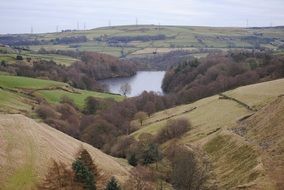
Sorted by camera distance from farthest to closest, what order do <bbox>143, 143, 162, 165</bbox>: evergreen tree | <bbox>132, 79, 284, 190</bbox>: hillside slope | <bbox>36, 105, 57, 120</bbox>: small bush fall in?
1. <bbox>36, 105, 57, 120</bbox>: small bush
2. <bbox>143, 143, 162, 165</bbox>: evergreen tree
3. <bbox>132, 79, 284, 190</bbox>: hillside slope

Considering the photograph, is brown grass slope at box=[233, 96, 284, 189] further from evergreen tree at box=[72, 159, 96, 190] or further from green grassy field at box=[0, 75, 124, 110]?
green grassy field at box=[0, 75, 124, 110]

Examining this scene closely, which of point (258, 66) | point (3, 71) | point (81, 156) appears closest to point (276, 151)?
point (81, 156)

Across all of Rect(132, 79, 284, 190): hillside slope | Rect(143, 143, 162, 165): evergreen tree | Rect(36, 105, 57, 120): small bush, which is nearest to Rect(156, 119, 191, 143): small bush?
Rect(132, 79, 284, 190): hillside slope

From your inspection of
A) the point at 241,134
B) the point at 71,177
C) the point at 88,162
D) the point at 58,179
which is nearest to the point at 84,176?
the point at 71,177

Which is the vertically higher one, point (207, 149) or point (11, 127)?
point (11, 127)

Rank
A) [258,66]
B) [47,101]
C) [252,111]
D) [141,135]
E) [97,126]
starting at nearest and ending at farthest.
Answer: [252,111], [141,135], [97,126], [47,101], [258,66]

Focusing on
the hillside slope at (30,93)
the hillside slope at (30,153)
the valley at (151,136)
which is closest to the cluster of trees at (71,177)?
the valley at (151,136)

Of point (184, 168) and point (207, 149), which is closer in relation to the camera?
point (184, 168)

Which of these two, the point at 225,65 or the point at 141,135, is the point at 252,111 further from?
the point at 225,65
